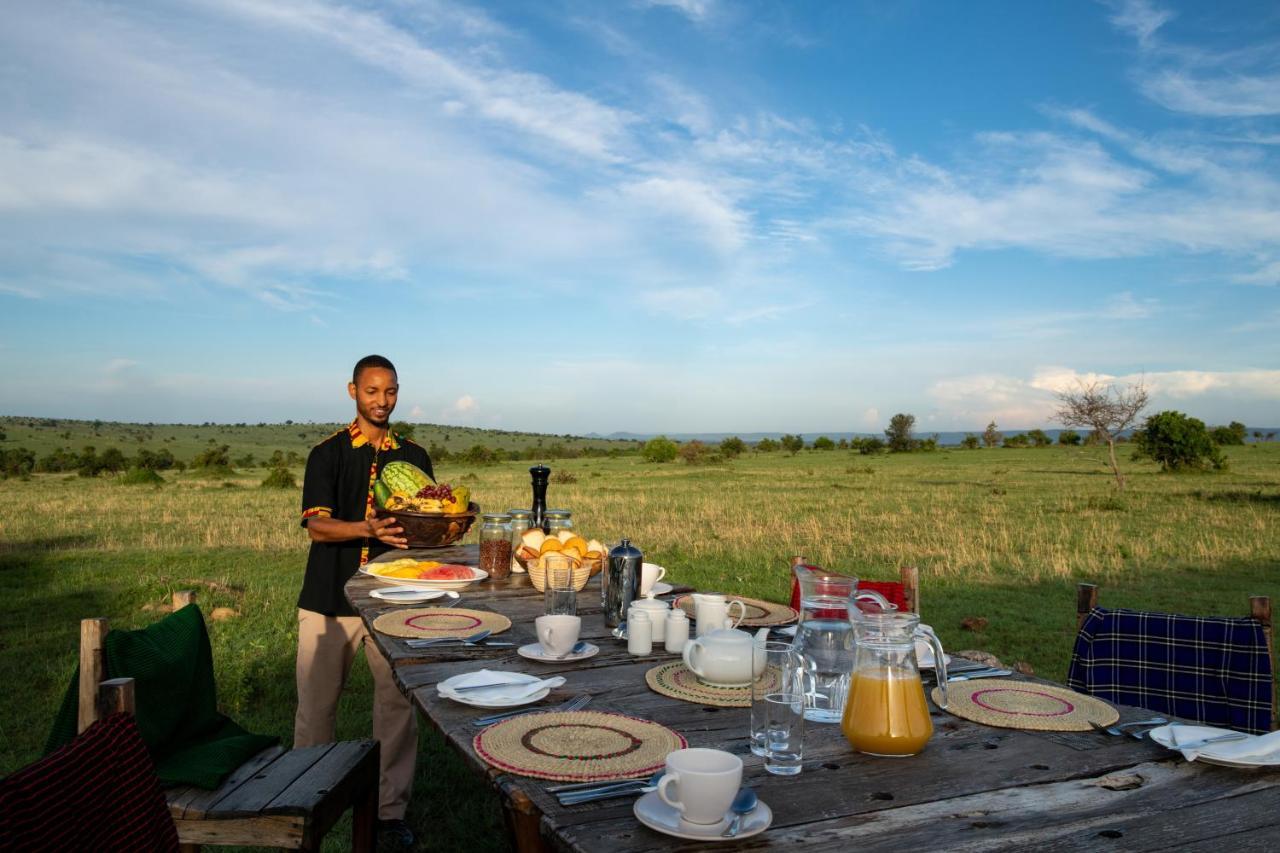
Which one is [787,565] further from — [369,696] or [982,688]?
[982,688]

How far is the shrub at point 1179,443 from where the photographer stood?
34.6m

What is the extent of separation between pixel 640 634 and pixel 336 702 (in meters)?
2.08

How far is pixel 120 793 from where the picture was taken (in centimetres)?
169

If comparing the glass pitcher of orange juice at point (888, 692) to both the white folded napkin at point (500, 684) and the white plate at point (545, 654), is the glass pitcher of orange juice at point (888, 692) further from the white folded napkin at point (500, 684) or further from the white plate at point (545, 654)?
the white plate at point (545, 654)

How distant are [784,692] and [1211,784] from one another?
92cm

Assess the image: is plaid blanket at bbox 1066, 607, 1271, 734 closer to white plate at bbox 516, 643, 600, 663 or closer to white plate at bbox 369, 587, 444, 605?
white plate at bbox 516, 643, 600, 663

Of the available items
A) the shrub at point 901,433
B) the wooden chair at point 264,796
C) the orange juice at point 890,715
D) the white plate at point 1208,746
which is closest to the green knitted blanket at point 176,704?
the wooden chair at point 264,796

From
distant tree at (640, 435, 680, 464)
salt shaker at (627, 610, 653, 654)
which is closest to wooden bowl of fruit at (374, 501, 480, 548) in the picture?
salt shaker at (627, 610, 653, 654)

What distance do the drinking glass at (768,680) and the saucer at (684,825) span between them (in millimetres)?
293

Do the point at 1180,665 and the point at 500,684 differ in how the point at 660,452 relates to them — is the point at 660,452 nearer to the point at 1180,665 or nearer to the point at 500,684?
the point at 1180,665

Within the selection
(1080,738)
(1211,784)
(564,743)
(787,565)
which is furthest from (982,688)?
(787,565)

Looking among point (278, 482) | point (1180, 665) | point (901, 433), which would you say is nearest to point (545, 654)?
point (1180, 665)

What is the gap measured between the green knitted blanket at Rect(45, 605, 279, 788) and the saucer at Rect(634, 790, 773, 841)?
6.02 ft

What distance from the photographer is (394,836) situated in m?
4.09
